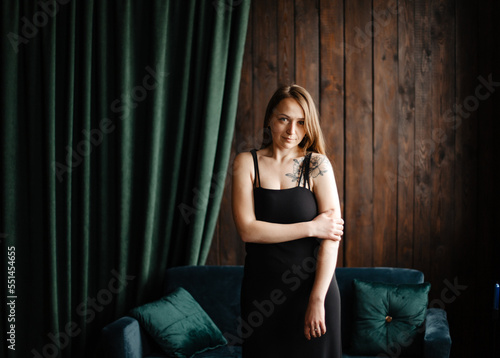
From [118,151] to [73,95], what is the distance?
0.40m

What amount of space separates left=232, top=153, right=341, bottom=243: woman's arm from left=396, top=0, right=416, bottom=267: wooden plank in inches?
53.0

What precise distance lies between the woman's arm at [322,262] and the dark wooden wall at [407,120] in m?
1.21

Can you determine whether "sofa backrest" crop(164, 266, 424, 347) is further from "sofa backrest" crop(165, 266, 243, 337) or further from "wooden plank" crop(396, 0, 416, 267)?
"wooden plank" crop(396, 0, 416, 267)

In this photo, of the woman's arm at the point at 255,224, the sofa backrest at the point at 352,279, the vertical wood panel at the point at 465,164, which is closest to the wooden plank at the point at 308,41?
the vertical wood panel at the point at 465,164

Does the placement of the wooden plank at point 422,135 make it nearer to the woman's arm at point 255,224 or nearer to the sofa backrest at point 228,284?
the sofa backrest at point 228,284

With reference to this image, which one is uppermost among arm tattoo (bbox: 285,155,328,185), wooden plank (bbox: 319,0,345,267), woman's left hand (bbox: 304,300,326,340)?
wooden plank (bbox: 319,0,345,267)

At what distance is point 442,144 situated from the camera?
2799 mm

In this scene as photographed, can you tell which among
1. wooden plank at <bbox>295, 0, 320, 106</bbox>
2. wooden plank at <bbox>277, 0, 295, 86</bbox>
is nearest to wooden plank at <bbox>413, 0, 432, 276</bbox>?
wooden plank at <bbox>295, 0, 320, 106</bbox>

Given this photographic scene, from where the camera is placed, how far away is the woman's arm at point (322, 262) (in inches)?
62.3

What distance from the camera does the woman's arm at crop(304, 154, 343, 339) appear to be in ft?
5.19

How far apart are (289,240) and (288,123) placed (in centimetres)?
40

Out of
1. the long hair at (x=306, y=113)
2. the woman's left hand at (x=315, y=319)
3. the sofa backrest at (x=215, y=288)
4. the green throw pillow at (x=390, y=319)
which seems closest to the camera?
the woman's left hand at (x=315, y=319)

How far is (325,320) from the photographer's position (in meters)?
1.63

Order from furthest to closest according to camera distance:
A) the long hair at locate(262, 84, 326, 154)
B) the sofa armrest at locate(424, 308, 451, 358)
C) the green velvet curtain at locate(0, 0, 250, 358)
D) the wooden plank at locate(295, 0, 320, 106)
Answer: the wooden plank at locate(295, 0, 320, 106), the green velvet curtain at locate(0, 0, 250, 358), the sofa armrest at locate(424, 308, 451, 358), the long hair at locate(262, 84, 326, 154)
